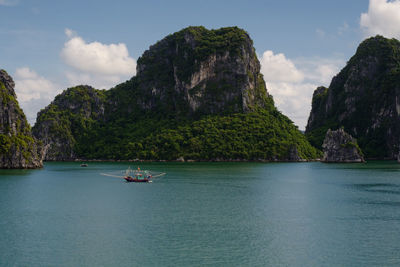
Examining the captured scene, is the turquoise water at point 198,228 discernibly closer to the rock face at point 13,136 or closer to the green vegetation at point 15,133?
the green vegetation at point 15,133

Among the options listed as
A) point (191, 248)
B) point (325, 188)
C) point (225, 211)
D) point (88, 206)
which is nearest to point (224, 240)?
point (191, 248)

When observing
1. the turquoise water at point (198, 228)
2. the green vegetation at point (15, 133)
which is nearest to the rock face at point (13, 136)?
the green vegetation at point (15, 133)

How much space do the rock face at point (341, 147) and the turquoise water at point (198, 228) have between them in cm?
11397

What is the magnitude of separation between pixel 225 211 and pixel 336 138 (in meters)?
144

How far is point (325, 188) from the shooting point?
79500 mm

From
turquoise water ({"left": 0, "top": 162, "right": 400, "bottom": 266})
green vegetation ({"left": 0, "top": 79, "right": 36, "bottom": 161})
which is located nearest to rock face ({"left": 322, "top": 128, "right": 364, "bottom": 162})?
turquoise water ({"left": 0, "top": 162, "right": 400, "bottom": 266})

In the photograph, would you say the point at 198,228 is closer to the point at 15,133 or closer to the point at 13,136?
the point at 13,136

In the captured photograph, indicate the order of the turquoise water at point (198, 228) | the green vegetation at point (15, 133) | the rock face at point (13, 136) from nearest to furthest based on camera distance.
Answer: the turquoise water at point (198, 228), the green vegetation at point (15, 133), the rock face at point (13, 136)

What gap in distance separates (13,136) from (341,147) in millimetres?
133423

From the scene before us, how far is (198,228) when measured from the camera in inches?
1658

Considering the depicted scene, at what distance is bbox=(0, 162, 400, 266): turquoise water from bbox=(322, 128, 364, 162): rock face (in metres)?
114

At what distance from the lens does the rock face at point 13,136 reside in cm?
12050

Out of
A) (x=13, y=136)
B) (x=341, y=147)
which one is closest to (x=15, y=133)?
(x=13, y=136)

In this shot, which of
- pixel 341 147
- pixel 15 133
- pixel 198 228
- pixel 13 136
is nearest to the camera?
pixel 198 228
